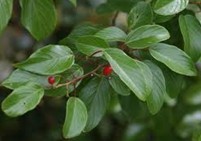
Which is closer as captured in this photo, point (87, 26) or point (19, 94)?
point (19, 94)

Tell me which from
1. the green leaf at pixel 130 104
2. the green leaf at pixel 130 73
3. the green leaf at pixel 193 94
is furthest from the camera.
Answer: the green leaf at pixel 193 94

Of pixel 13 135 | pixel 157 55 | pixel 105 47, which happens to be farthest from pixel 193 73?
pixel 13 135

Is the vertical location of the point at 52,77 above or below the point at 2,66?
above

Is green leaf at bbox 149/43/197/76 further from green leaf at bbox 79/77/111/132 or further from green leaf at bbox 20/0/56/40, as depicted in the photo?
green leaf at bbox 20/0/56/40

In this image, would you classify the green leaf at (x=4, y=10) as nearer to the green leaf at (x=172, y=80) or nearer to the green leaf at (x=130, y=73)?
the green leaf at (x=130, y=73)

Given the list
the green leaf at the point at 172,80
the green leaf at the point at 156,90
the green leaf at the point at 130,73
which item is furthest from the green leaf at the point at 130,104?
the green leaf at the point at 130,73

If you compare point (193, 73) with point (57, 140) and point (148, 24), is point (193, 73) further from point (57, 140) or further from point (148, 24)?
point (57, 140)

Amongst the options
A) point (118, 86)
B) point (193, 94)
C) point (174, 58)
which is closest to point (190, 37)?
point (174, 58)
